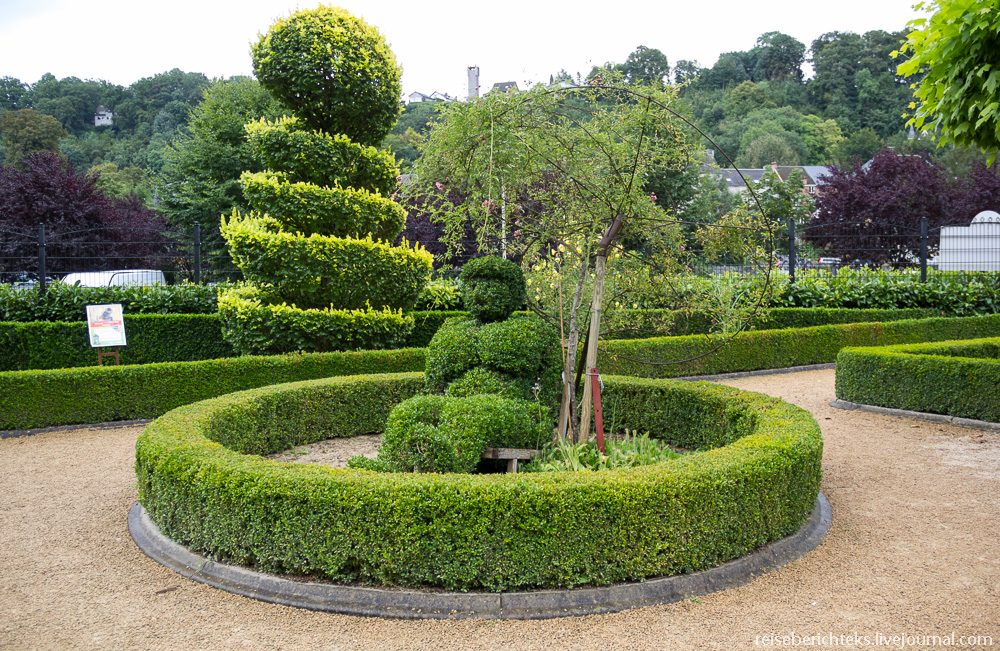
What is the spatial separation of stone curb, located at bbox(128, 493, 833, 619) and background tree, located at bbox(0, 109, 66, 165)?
144ft

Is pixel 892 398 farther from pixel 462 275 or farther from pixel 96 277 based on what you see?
pixel 96 277

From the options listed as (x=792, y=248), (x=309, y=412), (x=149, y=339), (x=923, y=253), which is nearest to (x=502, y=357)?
(x=309, y=412)

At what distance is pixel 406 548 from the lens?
11.5 ft

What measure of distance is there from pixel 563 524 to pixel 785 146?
60.7m

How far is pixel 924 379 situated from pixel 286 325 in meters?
8.23

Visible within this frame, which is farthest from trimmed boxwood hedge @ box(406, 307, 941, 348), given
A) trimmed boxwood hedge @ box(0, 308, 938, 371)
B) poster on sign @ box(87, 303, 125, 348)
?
poster on sign @ box(87, 303, 125, 348)

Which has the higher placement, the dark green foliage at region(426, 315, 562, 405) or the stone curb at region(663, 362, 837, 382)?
the dark green foliage at region(426, 315, 562, 405)

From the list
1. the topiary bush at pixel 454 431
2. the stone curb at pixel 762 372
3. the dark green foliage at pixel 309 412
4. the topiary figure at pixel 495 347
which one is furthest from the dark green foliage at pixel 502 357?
the stone curb at pixel 762 372

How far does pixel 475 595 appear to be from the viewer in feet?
11.3

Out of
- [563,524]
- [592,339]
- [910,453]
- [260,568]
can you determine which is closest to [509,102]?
[592,339]

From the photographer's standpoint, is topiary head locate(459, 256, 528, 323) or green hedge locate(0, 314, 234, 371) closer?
topiary head locate(459, 256, 528, 323)

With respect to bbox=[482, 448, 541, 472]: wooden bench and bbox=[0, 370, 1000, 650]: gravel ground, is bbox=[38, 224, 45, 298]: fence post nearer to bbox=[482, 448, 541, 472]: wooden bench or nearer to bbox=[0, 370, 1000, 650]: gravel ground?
bbox=[0, 370, 1000, 650]: gravel ground

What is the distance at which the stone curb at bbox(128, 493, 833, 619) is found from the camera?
11.1 ft

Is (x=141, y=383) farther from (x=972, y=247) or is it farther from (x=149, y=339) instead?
(x=972, y=247)
